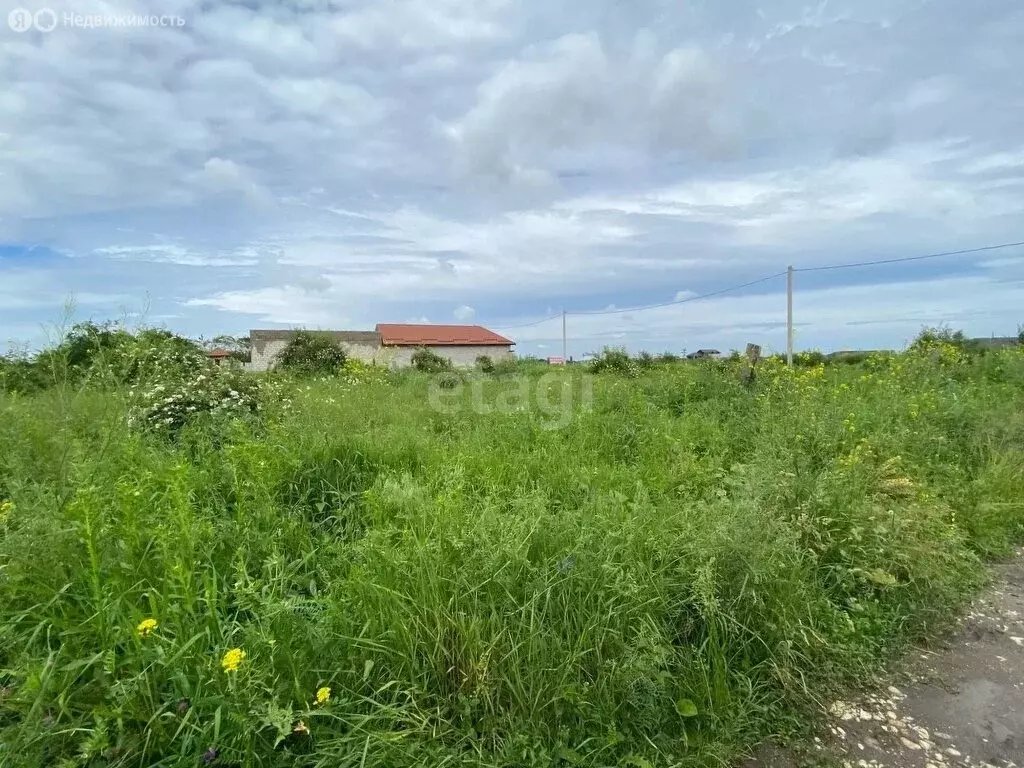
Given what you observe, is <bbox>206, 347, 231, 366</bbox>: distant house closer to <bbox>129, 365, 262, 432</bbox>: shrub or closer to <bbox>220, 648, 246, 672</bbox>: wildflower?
<bbox>129, 365, 262, 432</bbox>: shrub

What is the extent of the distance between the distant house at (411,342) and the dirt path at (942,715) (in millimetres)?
23643

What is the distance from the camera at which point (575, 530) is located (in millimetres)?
2697

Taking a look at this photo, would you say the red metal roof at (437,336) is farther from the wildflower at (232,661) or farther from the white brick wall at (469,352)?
the wildflower at (232,661)

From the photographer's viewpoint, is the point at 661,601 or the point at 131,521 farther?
the point at 661,601

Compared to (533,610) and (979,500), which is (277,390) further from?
(979,500)

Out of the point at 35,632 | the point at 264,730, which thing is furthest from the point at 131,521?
the point at 264,730

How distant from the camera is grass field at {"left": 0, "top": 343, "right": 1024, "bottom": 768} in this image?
5.86ft

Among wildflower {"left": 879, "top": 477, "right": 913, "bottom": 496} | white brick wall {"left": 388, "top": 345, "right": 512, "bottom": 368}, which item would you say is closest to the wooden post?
wildflower {"left": 879, "top": 477, "right": 913, "bottom": 496}

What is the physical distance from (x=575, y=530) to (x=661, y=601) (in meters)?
0.51

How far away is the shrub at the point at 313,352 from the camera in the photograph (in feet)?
61.9

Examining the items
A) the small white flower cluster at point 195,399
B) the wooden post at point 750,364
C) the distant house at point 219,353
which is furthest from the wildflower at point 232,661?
the wooden post at point 750,364

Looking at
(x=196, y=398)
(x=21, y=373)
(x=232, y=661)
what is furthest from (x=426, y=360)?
(x=232, y=661)

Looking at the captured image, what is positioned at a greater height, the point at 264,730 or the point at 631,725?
the point at 264,730

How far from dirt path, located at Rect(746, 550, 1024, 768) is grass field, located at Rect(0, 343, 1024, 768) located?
0.13 metres
